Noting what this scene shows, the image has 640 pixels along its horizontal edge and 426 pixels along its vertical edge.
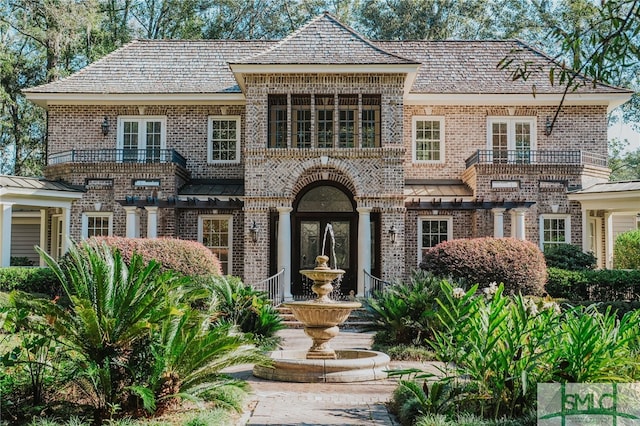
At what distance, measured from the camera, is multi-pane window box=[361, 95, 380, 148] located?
21359 mm

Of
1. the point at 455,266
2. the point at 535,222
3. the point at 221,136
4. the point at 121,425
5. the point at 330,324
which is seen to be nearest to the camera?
the point at 121,425

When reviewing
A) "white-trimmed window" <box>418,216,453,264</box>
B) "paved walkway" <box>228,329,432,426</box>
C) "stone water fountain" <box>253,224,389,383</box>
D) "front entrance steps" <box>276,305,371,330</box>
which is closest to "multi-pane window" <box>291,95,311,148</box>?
"white-trimmed window" <box>418,216,453,264</box>

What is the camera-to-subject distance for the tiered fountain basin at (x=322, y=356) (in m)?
10.2

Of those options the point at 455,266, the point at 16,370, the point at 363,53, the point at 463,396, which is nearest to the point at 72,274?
the point at 16,370

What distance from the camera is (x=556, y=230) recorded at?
22.9m

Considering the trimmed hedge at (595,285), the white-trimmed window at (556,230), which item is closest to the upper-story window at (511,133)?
the white-trimmed window at (556,230)

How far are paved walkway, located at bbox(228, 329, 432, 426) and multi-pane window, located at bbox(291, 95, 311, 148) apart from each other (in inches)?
453

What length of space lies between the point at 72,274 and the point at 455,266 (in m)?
12.2

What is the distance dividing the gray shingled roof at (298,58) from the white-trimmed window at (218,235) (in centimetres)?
444

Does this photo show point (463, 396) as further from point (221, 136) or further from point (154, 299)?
point (221, 136)

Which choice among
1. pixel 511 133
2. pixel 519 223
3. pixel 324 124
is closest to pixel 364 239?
pixel 324 124

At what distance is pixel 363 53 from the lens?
20906 millimetres

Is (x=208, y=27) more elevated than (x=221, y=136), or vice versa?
(x=208, y=27)

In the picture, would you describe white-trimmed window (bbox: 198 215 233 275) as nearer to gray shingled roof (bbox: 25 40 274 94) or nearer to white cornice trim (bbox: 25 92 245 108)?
white cornice trim (bbox: 25 92 245 108)
